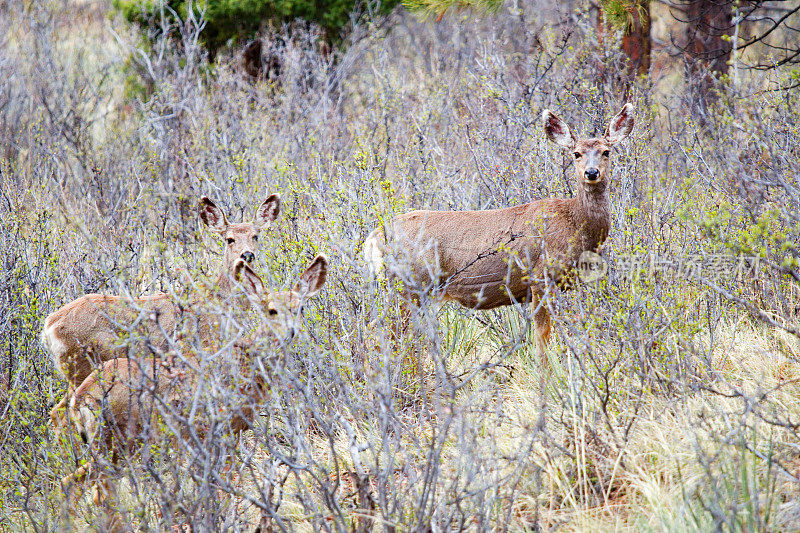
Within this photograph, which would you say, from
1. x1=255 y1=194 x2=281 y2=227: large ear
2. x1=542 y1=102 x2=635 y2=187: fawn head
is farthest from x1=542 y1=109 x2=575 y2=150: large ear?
x1=255 y1=194 x2=281 y2=227: large ear

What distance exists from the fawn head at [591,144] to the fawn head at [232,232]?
2424 millimetres

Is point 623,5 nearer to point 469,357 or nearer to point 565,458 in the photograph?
point 469,357

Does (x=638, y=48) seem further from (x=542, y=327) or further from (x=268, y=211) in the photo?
(x=268, y=211)

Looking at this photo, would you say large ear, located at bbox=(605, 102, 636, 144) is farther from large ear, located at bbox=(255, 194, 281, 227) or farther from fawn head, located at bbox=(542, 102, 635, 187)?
large ear, located at bbox=(255, 194, 281, 227)

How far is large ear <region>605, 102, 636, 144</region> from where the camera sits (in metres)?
6.88

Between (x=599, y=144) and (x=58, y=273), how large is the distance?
5.03m

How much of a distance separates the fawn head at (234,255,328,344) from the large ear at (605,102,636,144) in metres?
3.06

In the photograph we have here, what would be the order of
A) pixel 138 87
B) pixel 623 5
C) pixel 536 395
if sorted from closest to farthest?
1. pixel 536 395
2. pixel 623 5
3. pixel 138 87

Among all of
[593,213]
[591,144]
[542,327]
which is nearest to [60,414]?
[542,327]

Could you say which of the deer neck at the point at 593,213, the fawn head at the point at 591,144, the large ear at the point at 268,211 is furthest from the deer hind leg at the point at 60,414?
the fawn head at the point at 591,144

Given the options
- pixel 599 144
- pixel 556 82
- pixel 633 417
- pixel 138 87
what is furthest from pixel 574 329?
pixel 138 87

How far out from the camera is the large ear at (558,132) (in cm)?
689

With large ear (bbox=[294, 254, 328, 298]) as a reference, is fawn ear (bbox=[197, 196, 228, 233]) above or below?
below

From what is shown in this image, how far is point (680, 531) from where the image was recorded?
396cm
